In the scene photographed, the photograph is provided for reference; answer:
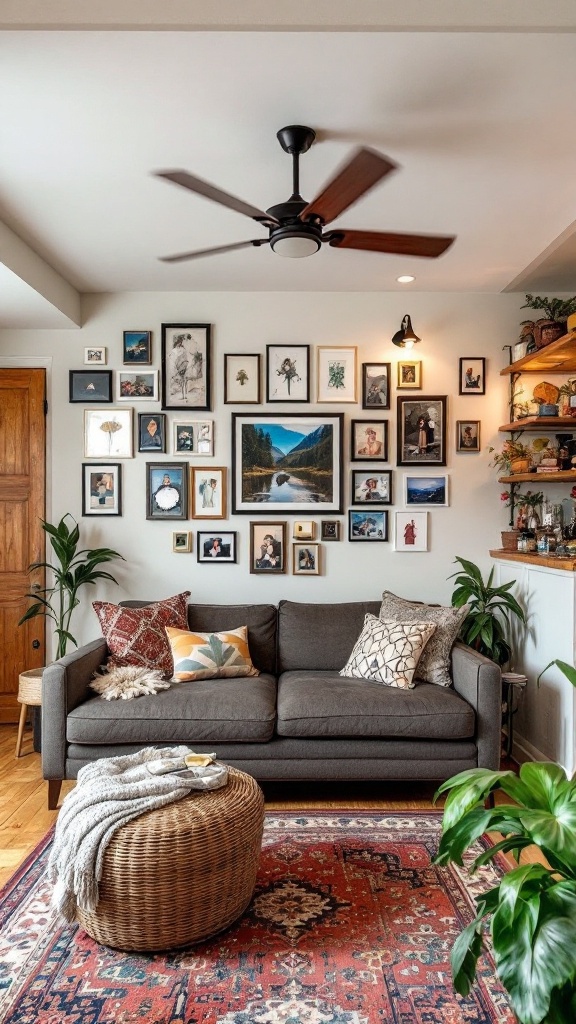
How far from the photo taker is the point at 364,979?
195 cm

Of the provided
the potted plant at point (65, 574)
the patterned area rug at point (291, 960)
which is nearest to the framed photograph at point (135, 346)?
the potted plant at point (65, 574)

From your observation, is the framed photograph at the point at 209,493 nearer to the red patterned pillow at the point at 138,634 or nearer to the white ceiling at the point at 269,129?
the red patterned pillow at the point at 138,634

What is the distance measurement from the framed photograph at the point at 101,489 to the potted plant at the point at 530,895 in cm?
321

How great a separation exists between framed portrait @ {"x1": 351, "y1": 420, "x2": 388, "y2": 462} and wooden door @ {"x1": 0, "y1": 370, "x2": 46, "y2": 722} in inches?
78.6

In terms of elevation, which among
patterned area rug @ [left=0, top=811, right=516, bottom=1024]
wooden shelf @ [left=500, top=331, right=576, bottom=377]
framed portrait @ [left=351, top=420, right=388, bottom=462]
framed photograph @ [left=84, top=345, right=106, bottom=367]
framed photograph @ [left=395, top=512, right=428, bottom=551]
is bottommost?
patterned area rug @ [left=0, top=811, right=516, bottom=1024]

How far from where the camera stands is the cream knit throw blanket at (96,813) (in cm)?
198

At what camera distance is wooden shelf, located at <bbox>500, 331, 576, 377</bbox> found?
11.5 feet

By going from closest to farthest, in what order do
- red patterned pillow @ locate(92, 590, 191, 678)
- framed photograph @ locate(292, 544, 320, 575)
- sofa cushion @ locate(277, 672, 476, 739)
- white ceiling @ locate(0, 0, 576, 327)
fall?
white ceiling @ locate(0, 0, 576, 327) < sofa cushion @ locate(277, 672, 476, 739) < red patterned pillow @ locate(92, 590, 191, 678) < framed photograph @ locate(292, 544, 320, 575)

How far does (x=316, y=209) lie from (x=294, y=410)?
6.61ft

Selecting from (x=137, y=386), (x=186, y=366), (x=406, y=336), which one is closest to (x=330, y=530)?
(x=406, y=336)

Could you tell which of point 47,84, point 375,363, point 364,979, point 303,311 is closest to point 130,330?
point 303,311

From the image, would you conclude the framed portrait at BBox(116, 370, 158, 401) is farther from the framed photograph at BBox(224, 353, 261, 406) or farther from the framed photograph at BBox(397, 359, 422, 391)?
the framed photograph at BBox(397, 359, 422, 391)

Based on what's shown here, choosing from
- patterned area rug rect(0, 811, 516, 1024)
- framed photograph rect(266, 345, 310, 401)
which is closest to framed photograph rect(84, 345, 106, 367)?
framed photograph rect(266, 345, 310, 401)

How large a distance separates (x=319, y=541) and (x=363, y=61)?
8.84 feet
